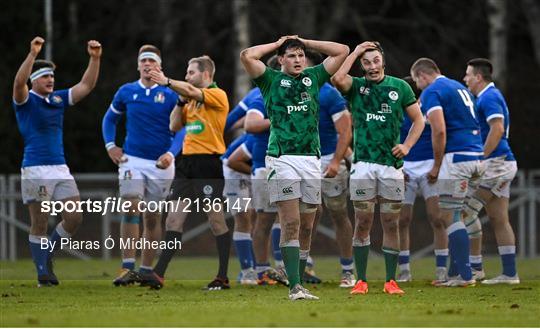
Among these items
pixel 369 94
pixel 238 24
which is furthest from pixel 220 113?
pixel 238 24

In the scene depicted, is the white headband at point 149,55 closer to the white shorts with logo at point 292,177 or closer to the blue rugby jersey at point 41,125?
the blue rugby jersey at point 41,125

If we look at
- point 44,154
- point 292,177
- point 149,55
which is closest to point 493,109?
point 292,177

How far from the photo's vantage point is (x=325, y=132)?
15609 mm

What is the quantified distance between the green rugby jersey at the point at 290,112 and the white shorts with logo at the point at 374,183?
850mm

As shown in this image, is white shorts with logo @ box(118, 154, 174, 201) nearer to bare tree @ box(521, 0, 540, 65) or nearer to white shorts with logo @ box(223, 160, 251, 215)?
white shorts with logo @ box(223, 160, 251, 215)

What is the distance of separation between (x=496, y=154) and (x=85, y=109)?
46.5ft

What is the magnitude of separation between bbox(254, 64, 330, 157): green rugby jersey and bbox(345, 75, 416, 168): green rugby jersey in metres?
0.86

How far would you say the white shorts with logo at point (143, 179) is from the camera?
1577cm

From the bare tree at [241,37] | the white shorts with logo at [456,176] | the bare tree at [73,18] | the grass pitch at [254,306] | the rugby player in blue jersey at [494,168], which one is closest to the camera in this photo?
the grass pitch at [254,306]

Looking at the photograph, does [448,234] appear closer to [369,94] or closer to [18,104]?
[369,94]

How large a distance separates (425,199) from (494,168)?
0.98m

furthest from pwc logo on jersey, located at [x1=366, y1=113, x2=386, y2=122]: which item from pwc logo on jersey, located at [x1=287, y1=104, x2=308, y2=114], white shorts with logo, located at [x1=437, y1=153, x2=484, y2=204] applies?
white shorts with logo, located at [x1=437, y1=153, x2=484, y2=204]

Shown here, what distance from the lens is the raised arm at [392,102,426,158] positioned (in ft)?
43.9

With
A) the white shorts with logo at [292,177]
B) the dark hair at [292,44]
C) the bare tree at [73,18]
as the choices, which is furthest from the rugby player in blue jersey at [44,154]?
the bare tree at [73,18]
